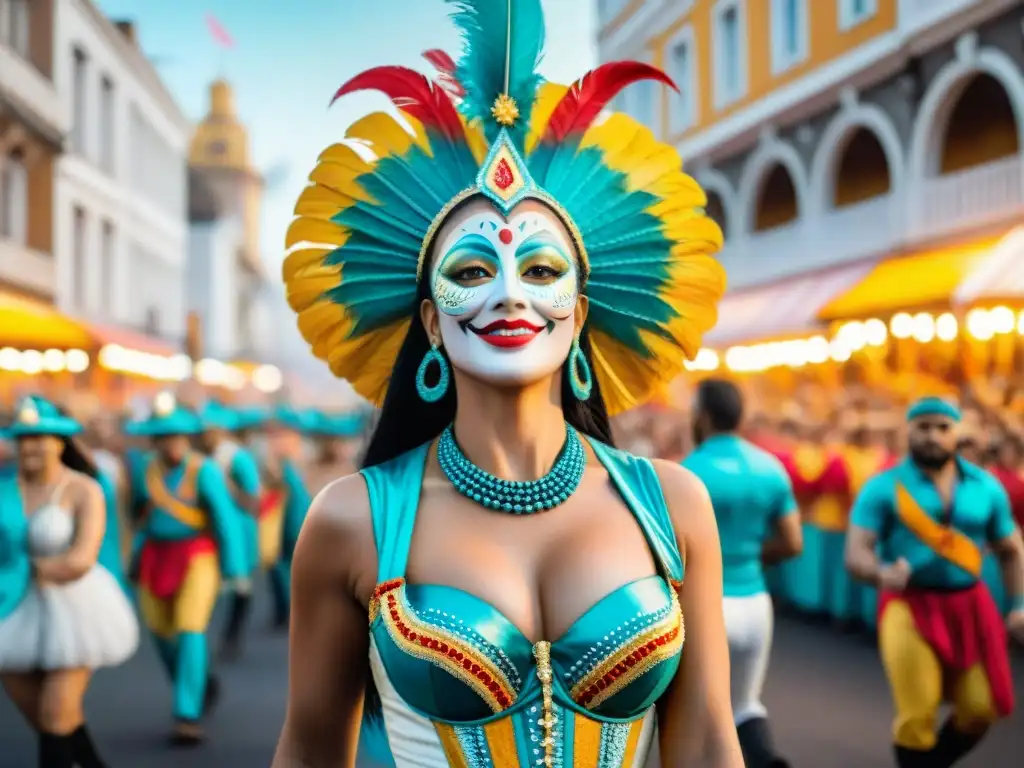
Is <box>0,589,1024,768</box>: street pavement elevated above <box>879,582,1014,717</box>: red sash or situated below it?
below

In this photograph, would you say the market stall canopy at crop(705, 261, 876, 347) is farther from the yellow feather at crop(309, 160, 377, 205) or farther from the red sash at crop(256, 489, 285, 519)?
the yellow feather at crop(309, 160, 377, 205)

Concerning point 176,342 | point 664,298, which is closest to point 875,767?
point 664,298

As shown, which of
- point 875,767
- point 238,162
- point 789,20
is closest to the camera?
point 875,767

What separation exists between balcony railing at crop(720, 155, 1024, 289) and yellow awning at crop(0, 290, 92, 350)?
11.5m

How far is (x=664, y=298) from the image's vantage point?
2707 millimetres

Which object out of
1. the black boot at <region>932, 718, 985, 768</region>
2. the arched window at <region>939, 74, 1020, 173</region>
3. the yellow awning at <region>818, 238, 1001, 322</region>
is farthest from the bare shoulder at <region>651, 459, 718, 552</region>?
the arched window at <region>939, 74, 1020, 173</region>

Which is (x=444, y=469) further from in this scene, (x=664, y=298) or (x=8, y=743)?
(x=8, y=743)

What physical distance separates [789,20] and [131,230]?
17.2 metres

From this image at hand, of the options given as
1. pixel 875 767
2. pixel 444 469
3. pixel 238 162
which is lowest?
pixel 875 767

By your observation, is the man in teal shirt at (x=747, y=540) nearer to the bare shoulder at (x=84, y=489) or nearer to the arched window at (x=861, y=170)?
the bare shoulder at (x=84, y=489)

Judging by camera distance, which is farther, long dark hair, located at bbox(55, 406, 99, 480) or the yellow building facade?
the yellow building facade

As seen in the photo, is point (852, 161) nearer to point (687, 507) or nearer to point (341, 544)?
point (687, 507)

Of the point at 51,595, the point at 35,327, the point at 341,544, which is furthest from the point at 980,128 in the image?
the point at 341,544

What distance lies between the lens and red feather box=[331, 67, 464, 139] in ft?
8.57
